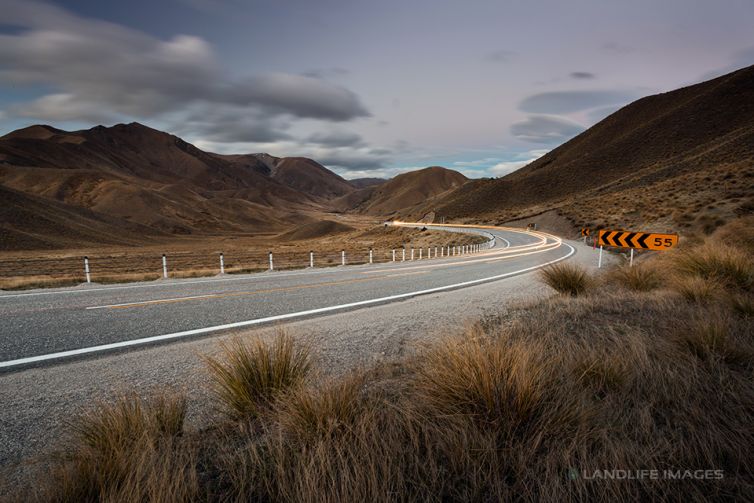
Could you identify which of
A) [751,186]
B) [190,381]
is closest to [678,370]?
[190,381]

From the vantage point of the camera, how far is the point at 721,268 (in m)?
6.77

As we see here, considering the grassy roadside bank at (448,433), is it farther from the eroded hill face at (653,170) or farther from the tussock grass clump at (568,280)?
the eroded hill face at (653,170)

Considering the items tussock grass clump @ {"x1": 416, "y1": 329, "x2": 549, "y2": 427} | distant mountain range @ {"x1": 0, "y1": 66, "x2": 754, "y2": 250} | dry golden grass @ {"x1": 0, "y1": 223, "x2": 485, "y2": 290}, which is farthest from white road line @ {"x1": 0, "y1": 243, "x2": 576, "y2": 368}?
distant mountain range @ {"x1": 0, "y1": 66, "x2": 754, "y2": 250}

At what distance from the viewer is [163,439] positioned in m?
2.29

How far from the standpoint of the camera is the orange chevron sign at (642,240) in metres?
9.42

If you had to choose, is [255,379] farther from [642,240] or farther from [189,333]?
[642,240]

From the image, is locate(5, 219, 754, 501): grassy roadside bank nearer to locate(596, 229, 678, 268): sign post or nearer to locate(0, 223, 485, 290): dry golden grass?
locate(596, 229, 678, 268): sign post

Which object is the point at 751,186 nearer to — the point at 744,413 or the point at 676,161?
the point at 744,413

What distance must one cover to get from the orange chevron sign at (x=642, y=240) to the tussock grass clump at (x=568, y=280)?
9.26ft

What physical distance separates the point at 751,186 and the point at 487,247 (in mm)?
20480

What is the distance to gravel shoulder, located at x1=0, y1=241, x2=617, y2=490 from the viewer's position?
279cm

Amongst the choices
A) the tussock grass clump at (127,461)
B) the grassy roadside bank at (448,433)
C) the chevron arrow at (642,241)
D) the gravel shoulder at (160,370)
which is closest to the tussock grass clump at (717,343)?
the grassy roadside bank at (448,433)

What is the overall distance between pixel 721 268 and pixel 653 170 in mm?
76546

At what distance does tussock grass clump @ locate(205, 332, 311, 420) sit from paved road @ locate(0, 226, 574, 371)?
2.69 metres
